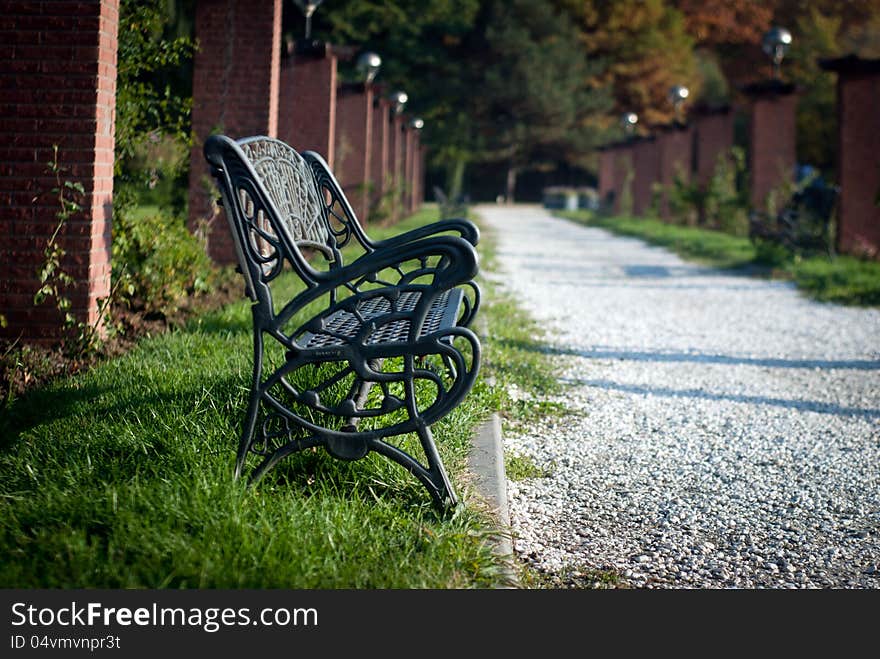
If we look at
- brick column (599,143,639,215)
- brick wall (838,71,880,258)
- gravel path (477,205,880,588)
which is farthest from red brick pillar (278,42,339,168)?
brick column (599,143,639,215)

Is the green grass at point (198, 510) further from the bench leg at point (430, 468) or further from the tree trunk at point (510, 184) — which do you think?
the tree trunk at point (510, 184)

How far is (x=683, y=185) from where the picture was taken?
22.4 meters

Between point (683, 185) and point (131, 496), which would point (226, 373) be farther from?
point (683, 185)

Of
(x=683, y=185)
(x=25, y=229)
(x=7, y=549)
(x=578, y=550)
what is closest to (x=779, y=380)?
(x=578, y=550)

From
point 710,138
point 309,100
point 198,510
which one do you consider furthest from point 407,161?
point 198,510

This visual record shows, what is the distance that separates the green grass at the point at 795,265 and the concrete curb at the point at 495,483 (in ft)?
22.6

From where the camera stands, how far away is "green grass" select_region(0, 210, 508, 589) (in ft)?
8.27

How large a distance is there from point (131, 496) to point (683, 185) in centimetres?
2091

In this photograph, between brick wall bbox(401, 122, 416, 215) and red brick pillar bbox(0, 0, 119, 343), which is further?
brick wall bbox(401, 122, 416, 215)

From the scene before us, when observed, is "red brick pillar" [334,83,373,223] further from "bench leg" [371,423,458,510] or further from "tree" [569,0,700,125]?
"tree" [569,0,700,125]

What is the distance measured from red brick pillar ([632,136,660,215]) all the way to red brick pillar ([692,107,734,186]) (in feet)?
17.9

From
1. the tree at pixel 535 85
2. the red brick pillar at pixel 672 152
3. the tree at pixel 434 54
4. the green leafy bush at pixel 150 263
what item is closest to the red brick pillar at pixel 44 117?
the green leafy bush at pixel 150 263

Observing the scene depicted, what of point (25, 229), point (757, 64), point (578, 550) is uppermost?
point (757, 64)

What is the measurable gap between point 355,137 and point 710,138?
37.0 feet
